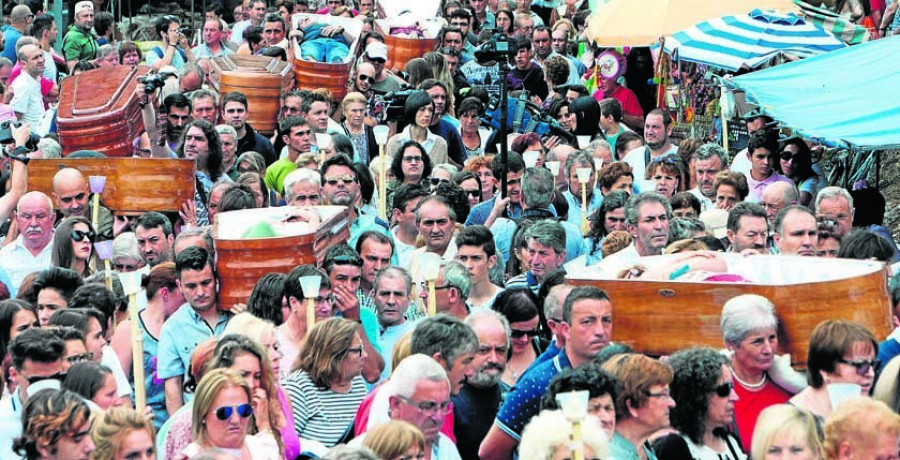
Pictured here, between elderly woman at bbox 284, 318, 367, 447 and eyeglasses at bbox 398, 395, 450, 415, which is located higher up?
eyeglasses at bbox 398, 395, 450, 415

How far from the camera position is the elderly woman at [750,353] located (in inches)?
309

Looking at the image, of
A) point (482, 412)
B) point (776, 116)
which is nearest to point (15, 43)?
point (776, 116)

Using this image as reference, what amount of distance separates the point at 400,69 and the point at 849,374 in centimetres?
1051

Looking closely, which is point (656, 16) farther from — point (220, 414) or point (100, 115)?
point (220, 414)

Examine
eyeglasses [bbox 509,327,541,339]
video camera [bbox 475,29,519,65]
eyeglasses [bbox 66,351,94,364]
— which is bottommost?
eyeglasses [bbox 509,327,541,339]

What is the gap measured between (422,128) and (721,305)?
6.21 meters

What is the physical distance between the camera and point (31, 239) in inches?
427

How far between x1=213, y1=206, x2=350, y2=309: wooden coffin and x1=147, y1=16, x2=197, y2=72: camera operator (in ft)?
28.7

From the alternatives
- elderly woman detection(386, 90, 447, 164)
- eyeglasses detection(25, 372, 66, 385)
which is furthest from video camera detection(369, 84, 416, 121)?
eyeglasses detection(25, 372, 66, 385)

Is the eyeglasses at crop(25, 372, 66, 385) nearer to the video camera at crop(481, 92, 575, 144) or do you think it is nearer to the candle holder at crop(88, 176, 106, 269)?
the candle holder at crop(88, 176, 106, 269)

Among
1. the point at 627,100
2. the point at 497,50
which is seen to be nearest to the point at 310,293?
the point at 497,50

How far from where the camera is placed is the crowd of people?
692 cm

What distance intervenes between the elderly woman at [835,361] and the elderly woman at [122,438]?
104 inches

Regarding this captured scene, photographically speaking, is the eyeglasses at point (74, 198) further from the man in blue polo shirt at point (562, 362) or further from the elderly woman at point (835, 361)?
the elderly woman at point (835, 361)
